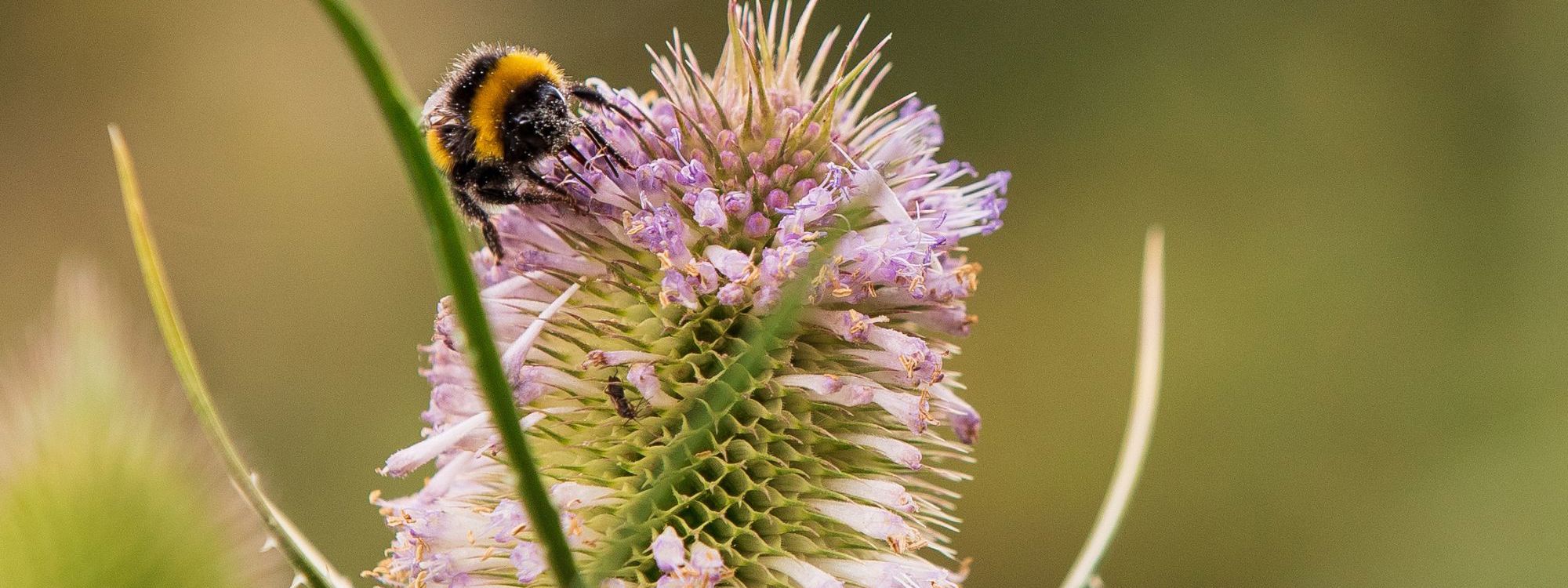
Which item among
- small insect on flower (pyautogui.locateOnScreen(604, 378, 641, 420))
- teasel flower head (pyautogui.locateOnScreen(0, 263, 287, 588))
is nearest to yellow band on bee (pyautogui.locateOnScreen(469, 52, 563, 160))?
small insect on flower (pyautogui.locateOnScreen(604, 378, 641, 420))

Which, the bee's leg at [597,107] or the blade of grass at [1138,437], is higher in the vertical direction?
the bee's leg at [597,107]

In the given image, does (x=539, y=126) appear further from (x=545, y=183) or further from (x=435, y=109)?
(x=435, y=109)

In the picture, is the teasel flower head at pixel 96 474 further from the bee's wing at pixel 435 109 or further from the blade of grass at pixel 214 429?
the bee's wing at pixel 435 109

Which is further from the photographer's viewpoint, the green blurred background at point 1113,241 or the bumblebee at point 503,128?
the green blurred background at point 1113,241

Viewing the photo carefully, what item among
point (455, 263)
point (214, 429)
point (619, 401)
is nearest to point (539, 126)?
point (619, 401)

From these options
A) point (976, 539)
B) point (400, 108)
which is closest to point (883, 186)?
point (400, 108)

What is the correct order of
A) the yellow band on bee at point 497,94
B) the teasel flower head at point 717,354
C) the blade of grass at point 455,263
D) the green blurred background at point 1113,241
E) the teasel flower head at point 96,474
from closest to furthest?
the blade of grass at point 455,263, the teasel flower head at point 96,474, the teasel flower head at point 717,354, the yellow band on bee at point 497,94, the green blurred background at point 1113,241

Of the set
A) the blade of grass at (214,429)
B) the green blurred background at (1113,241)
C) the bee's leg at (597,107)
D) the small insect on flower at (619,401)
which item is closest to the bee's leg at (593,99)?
the bee's leg at (597,107)
